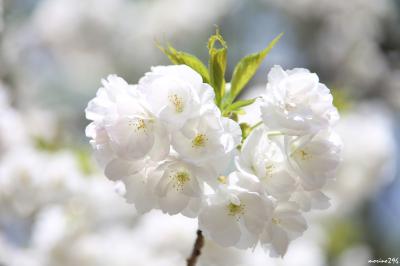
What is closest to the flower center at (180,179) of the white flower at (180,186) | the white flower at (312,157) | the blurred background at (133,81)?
the white flower at (180,186)

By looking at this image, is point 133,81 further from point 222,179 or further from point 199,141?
point 199,141

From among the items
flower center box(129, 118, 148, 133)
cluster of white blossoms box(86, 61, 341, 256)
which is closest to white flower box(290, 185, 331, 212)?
cluster of white blossoms box(86, 61, 341, 256)

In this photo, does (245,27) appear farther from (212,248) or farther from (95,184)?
(212,248)

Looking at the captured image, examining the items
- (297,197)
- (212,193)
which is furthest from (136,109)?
(297,197)

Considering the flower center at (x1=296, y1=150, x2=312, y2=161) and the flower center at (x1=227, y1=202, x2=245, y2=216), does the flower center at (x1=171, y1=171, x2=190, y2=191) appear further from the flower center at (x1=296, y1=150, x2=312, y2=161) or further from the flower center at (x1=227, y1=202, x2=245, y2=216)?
the flower center at (x1=296, y1=150, x2=312, y2=161)

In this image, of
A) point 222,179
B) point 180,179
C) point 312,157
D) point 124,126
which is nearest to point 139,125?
point 124,126

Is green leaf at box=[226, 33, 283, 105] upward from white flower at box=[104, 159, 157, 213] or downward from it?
upward
